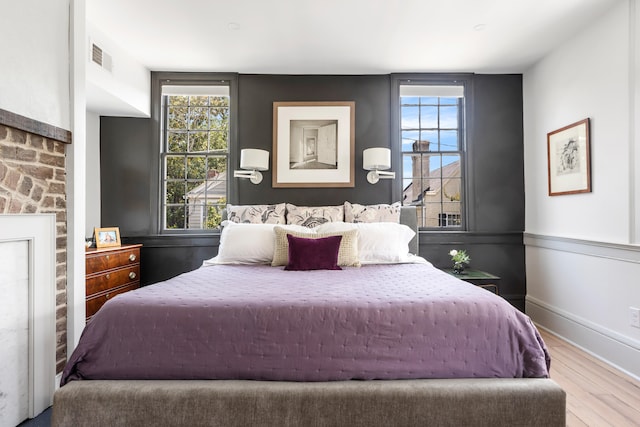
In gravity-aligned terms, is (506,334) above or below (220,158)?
below

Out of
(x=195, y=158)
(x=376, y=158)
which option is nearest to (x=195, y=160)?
(x=195, y=158)

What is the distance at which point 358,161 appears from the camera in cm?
366

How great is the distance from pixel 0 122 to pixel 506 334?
2.61m

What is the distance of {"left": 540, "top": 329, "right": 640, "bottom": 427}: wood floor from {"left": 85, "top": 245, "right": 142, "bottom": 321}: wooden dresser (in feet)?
11.0

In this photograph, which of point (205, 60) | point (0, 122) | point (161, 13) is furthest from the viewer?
point (205, 60)

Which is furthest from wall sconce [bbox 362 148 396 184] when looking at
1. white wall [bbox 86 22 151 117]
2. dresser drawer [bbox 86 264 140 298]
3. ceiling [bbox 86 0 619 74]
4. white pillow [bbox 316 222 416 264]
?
dresser drawer [bbox 86 264 140 298]

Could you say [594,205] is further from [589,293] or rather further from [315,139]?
[315,139]

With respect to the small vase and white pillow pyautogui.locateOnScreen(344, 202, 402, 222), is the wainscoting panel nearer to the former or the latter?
the small vase

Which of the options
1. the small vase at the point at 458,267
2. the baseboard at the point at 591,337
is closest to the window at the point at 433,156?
the small vase at the point at 458,267

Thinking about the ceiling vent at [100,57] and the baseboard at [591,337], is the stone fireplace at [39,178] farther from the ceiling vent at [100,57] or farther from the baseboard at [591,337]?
the baseboard at [591,337]

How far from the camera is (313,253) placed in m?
2.51

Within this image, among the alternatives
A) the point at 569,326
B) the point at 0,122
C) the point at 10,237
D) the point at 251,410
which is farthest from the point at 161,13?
the point at 569,326

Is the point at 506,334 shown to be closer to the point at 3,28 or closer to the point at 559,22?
the point at 559,22

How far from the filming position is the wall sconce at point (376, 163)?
11.1ft
